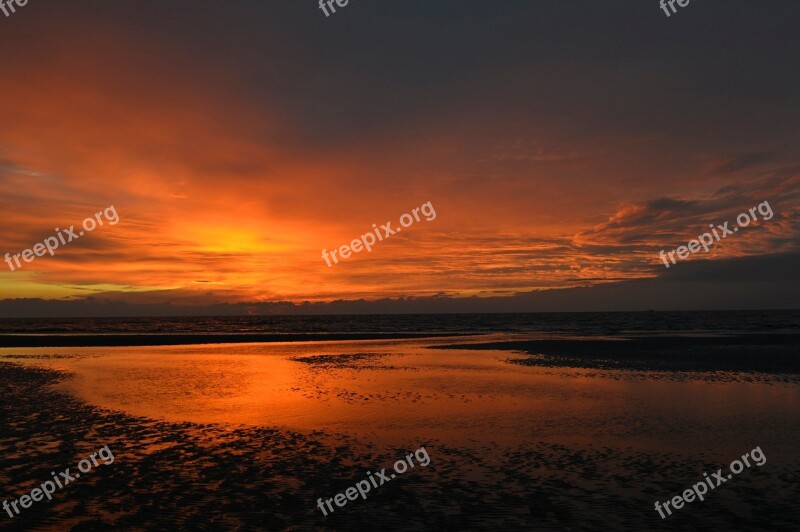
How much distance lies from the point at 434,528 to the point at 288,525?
263cm

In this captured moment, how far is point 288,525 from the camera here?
420 inches

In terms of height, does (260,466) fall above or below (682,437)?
above

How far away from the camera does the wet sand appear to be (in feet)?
37.0

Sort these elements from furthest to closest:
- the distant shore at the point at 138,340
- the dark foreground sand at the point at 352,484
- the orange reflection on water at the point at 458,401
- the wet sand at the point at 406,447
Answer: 1. the distant shore at the point at 138,340
2. the orange reflection on water at the point at 458,401
3. the wet sand at the point at 406,447
4. the dark foreground sand at the point at 352,484

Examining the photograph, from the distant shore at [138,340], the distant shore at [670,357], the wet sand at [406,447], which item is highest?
the distant shore at [138,340]

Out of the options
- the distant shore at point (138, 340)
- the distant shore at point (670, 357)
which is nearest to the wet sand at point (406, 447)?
the distant shore at point (670, 357)

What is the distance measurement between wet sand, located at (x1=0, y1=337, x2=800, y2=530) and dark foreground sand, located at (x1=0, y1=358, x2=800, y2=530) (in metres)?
0.06

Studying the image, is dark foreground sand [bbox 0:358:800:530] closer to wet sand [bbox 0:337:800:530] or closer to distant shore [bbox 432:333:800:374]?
wet sand [bbox 0:337:800:530]

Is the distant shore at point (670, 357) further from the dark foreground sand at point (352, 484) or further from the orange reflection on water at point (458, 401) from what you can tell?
the dark foreground sand at point (352, 484)

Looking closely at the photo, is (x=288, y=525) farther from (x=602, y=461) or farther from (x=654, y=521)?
(x=602, y=461)

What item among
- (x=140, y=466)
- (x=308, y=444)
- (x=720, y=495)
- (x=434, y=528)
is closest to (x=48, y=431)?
(x=140, y=466)

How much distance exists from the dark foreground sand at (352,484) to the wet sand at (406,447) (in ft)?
0.18

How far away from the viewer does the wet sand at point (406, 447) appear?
11.3m

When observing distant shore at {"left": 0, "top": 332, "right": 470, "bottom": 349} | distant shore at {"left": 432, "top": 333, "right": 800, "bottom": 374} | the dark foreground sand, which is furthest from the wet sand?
distant shore at {"left": 0, "top": 332, "right": 470, "bottom": 349}
